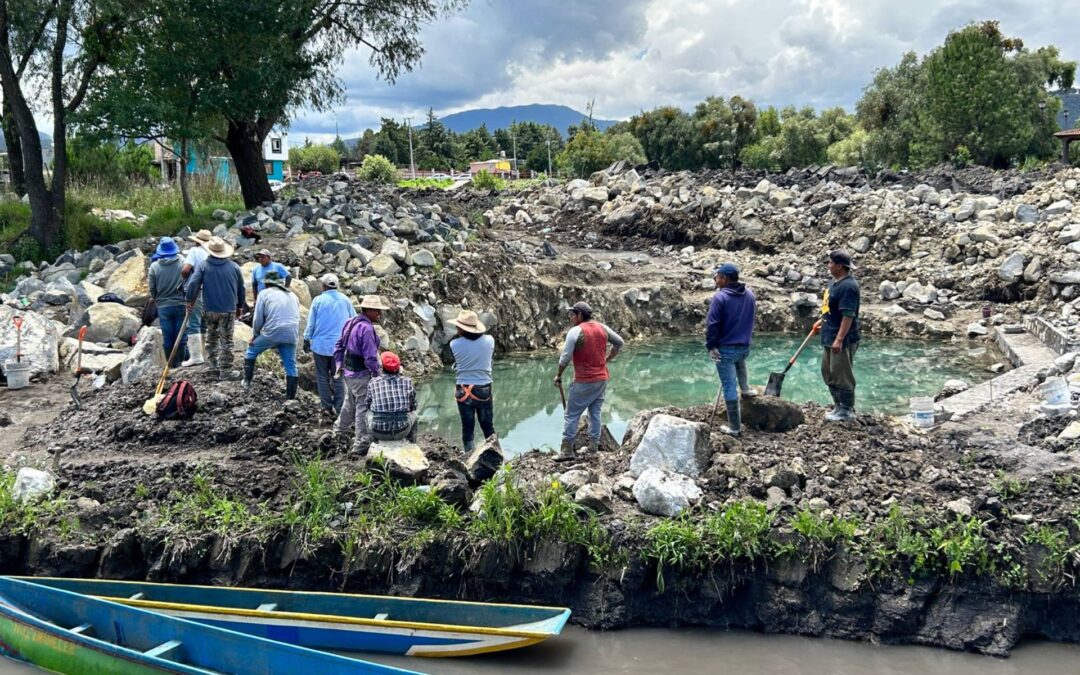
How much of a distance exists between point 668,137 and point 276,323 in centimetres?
4830

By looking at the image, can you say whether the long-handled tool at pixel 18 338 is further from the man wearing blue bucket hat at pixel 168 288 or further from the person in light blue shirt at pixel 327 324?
the person in light blue shirt at pixel 327 324

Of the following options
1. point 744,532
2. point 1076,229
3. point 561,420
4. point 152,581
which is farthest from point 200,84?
point 1076,229

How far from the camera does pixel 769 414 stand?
8164 millimetres

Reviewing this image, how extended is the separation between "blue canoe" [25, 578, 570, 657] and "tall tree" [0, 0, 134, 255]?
44.5 feet

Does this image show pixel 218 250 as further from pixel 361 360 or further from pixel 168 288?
pixel 361 360

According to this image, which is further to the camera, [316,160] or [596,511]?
[316,160]

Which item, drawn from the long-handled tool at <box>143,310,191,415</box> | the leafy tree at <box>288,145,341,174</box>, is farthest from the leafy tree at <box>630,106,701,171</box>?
the long-handled tool at <box>143,310,191,415</box>

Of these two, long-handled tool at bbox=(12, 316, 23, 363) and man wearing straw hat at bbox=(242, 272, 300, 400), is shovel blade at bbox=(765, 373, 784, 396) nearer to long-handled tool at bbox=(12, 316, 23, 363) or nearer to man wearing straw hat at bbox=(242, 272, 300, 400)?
man wearing straw hat at bbox=(242, 272, 300, 400)

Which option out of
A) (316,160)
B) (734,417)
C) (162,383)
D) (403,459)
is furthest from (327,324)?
(316,160)

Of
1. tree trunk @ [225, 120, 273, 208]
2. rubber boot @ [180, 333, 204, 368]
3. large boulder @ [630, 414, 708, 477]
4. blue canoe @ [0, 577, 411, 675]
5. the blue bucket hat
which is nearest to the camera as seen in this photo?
blue canoe @ [0, 577, 411, 675]

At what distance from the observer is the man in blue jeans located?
7723mm

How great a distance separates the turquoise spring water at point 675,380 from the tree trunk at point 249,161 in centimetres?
852

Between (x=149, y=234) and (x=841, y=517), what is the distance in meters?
16.0

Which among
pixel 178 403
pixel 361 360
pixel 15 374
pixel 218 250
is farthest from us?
pixel 15 374
